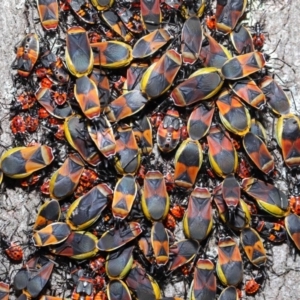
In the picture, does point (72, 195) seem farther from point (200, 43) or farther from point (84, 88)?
point (200, 43)

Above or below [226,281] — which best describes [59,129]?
above

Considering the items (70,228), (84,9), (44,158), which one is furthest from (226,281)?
(84,9)

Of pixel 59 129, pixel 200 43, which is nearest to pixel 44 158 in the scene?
pixel 59 129

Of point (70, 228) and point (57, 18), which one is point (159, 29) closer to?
point (57, 18)

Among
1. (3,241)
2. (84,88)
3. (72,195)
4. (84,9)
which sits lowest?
(3,241)

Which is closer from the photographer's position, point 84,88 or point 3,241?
point 84,88

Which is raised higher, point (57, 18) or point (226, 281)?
point (57, 18)
